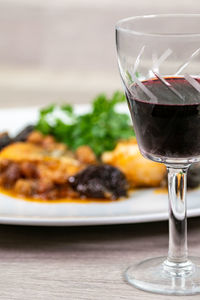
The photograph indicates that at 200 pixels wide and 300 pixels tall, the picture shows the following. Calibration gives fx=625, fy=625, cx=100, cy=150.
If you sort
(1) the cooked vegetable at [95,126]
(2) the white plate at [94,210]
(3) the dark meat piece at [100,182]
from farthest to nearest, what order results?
1. (1) the cooked vegetable at [95,126]
2. (3) the dark meat piece at [100,182]
3. (2) the white plate at [94,210]

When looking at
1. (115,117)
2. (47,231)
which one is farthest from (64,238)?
(115,117)

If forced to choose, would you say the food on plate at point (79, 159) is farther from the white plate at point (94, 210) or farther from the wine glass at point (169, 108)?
the wine glass at point (169, 108)

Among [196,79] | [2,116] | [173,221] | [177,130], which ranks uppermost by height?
[196,79]

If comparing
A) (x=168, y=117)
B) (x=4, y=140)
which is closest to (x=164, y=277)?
(x=168, y=117)

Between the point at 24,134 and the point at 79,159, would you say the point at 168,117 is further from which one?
the point at 24,134

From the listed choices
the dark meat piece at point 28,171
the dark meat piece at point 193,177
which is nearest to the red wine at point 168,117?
the dark meat piece at point 193,177

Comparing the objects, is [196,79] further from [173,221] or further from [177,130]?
[173,221]
